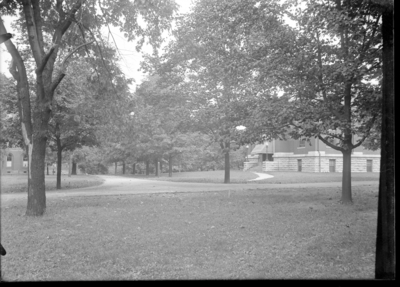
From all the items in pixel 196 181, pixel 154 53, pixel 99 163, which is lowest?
pixel 196 181

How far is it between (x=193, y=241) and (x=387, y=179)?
7.80 feet

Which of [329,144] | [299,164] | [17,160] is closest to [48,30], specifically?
[17,160]

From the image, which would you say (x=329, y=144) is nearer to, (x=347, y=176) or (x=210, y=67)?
(x=347, y=176)

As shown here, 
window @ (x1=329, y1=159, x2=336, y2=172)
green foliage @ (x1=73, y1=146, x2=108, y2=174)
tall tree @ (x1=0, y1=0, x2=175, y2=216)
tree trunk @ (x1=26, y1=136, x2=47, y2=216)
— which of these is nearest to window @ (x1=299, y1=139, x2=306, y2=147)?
window @ (x1=329, y1=159, x2=336, y2=172)

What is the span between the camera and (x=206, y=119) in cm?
989

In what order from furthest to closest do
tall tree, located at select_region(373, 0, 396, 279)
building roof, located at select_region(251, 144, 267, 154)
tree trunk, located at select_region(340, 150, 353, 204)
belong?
building roof, located at select_region(251, 144, 267, 154) < tree trunk, located at select_region(340, 150, 353, 204) < tall tree, located at select_region(373, 0, 396, 279)

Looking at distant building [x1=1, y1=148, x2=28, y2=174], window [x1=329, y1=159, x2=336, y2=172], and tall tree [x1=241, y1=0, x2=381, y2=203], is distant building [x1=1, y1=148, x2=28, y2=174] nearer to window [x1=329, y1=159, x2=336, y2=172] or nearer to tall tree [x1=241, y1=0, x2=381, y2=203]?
tall tree [x1=241, y1=0, x2=381, y2=203]

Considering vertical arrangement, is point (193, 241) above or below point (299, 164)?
below

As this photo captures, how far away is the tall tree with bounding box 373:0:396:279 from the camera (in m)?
2.65

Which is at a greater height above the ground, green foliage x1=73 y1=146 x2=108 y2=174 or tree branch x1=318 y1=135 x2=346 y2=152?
tree branch x1=318 y1=135 x2=346 y2=152

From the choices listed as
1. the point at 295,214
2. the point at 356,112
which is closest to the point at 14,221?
the point at 295,214

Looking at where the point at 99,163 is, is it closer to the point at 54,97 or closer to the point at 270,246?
the point at 54,97

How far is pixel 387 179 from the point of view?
104 inches
